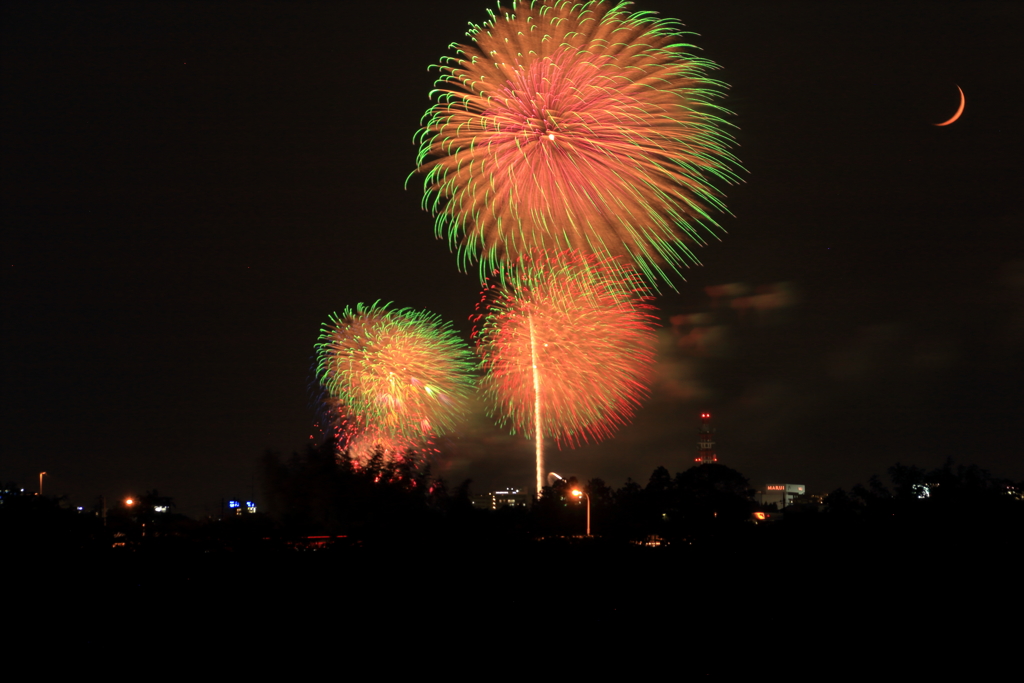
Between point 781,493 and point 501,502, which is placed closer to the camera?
point 501,502

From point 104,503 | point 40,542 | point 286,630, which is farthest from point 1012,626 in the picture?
point 104,503

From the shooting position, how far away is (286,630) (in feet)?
51.2

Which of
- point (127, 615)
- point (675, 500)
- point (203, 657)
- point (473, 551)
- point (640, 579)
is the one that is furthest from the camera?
point (675, 500)

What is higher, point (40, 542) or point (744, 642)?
point (40, 542)

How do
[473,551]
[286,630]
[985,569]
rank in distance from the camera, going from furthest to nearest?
1. [473,551]
2. [985,569]
3. [286,630]

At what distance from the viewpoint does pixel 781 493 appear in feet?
375

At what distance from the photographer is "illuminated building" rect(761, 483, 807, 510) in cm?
10766

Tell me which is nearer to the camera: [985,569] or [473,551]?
[985,569]

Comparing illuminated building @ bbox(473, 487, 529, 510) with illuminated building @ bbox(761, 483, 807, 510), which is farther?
illuminated building @ bbox(761, 483, 807, 510)

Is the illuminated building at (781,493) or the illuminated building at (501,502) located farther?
the illuminated building at (781,493)

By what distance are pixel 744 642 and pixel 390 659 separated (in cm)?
616

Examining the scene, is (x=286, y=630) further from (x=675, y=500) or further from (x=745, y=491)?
(x=745, y=491)

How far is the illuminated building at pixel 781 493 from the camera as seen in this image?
108m

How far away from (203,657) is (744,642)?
9048mm
